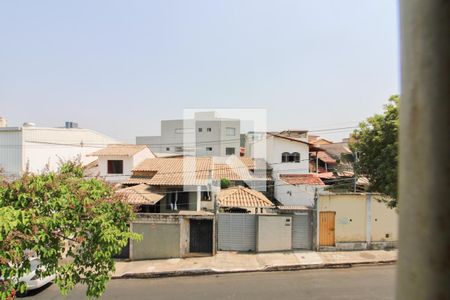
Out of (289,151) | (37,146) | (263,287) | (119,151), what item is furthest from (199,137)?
(263,287)

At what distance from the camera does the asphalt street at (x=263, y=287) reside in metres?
9.55

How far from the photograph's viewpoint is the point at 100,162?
2197 cm

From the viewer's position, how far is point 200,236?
13898 millimetres

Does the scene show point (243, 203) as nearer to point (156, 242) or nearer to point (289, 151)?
point (156, 242)

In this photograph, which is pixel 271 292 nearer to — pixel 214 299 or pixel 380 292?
pixel 214 299

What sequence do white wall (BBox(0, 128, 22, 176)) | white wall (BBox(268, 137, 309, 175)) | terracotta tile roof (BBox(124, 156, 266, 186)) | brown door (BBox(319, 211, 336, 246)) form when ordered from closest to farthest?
brown door (BBox(319, 211, 336, 246))
terracotta tile roof (BBox(124, 156, 266, 186))
white wall (BBox(0, 128, 22, 176))
white wall (BBox(268, 137, 309, 175))

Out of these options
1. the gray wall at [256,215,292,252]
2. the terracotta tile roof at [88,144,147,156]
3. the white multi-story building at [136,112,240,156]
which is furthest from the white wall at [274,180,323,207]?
the white multi-story building at [136,112,240,156]

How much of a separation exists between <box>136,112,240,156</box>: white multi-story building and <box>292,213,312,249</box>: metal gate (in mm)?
31096

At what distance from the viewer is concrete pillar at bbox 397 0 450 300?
3.49 ft

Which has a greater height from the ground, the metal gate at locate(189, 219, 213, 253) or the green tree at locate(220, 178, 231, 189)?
the green tree at locate(220, 178, 231, 189)

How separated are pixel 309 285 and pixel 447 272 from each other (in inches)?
406

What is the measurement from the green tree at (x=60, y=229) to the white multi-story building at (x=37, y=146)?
1266 centimetres

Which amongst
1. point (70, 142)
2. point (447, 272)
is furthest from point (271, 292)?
point (70, 142)

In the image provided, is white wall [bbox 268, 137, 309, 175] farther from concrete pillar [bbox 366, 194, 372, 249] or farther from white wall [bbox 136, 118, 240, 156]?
white wall [bbox 136, 118, 240, 156]
